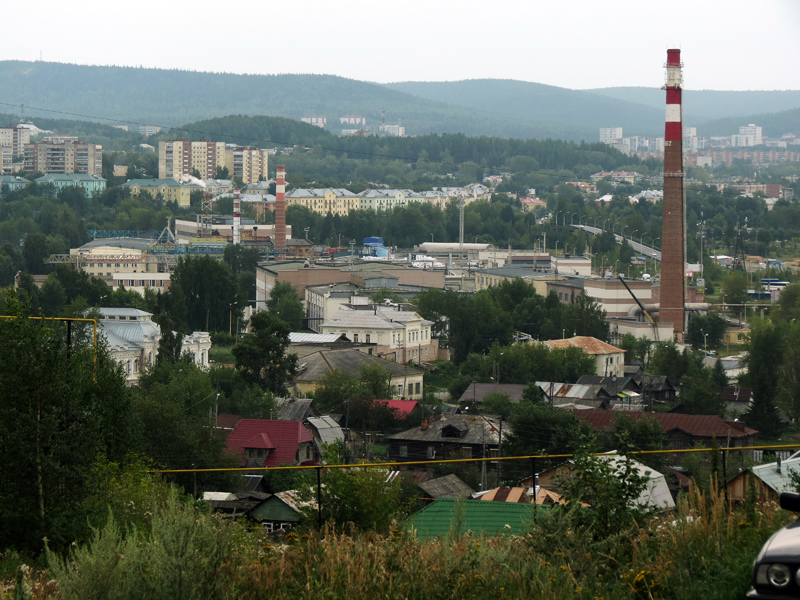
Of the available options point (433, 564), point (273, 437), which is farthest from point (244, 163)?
point (433, 564)

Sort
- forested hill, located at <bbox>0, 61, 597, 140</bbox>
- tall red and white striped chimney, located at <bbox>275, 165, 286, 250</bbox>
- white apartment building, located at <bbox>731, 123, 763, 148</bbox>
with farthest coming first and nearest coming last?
forested hill, located at <bbox>0, 61, 597, 140</bbox>
white apartment building, located at <bbox>731, 123, 763, 148</bbox>
tall red and white striped chimney, located at <bbox>275, 165, 286, 250</bbox>

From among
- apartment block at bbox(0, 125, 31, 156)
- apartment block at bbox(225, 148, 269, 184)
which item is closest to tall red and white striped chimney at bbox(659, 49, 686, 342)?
apartment block at bbox(225, 148, 269, 184)

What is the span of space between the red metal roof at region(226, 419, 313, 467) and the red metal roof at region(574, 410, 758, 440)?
3.80 m

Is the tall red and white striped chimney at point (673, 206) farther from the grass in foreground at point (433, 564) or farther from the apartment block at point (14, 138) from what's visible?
the apartment block at point (14, 138)

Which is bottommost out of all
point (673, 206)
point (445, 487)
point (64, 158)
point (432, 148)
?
point (445, 487)

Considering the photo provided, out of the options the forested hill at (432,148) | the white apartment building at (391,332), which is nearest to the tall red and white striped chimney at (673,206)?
the white apartment building at (391,332)

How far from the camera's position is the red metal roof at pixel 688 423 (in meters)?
14.9

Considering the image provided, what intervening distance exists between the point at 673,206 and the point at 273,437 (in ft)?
47.2

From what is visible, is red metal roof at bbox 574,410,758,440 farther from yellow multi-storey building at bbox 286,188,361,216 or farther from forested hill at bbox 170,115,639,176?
forested hill at bbox 170,115,639,176

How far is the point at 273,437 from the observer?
13695 millimetres

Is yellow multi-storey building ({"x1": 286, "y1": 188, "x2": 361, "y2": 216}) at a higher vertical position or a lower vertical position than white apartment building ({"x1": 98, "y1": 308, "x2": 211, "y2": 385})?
higher

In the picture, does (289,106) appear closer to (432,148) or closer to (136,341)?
(432,148)

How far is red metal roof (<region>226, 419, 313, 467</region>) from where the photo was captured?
13.4 meters

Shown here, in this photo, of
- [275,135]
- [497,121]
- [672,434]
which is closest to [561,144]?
→ [275,135]
